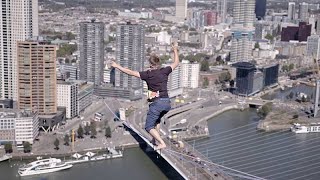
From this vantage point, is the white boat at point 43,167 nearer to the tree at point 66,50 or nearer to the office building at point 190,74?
the office building at point 190,74

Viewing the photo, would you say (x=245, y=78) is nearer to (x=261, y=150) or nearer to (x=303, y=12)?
(x=261, y=150)

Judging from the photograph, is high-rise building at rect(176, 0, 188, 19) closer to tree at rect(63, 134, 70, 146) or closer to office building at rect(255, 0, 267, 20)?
office building at rect(255, 0, 267, 20)

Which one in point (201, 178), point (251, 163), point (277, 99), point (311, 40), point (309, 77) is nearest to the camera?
point (201, 178)

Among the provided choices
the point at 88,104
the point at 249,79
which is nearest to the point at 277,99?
the point at 249,79

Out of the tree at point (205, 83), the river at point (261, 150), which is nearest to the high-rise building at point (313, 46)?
the tree at point (205, 83)

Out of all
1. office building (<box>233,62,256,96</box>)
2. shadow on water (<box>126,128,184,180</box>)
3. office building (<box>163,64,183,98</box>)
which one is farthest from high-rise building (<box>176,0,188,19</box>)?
shadow on water (<box>126,128,184,180</box>)

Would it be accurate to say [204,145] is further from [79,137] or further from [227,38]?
[227,38]
